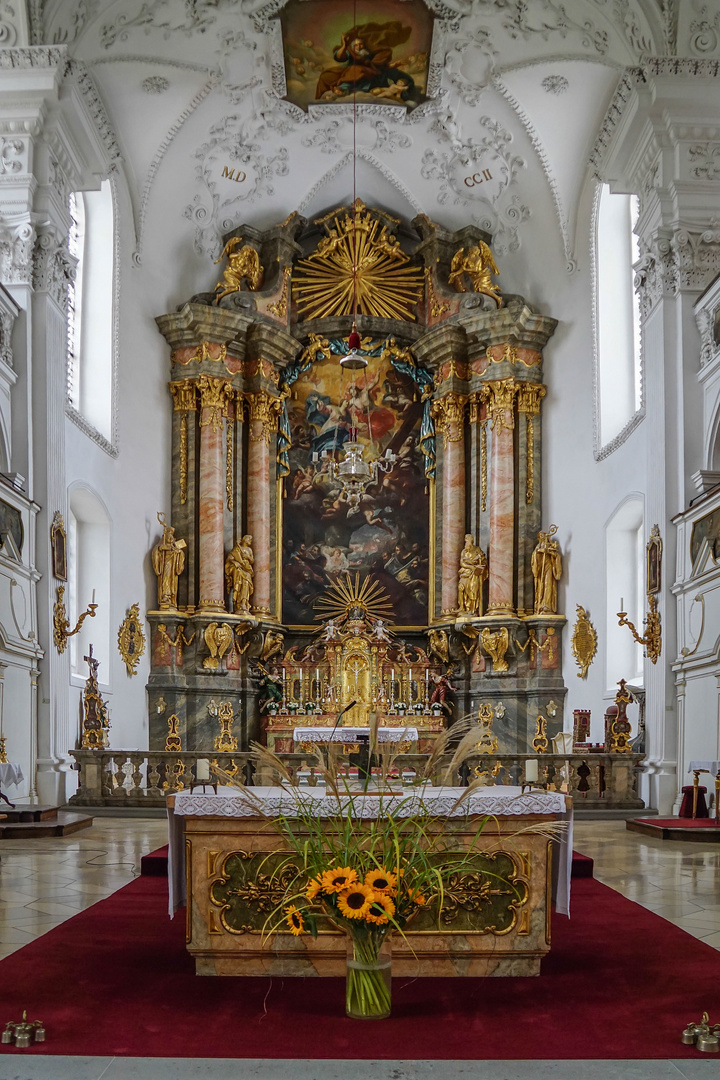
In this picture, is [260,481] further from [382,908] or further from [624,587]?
[382,908]

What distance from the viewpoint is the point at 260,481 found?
2050 centimetres

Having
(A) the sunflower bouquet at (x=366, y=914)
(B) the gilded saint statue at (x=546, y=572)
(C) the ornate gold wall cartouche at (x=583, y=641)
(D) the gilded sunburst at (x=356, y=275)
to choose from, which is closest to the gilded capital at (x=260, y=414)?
(D) the gilded sunburst at (x=356, y=275)

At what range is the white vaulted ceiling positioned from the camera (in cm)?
1606

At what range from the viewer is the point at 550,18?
643 inches

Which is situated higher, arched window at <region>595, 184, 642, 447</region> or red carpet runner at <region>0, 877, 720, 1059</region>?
arched window at <region>595, 184, 642, 447</region>

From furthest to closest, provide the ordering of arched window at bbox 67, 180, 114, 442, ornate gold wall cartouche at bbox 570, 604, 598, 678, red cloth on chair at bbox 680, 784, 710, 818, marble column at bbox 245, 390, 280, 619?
marble column at bbox 245, 390, 280, 619, ornate gold wall cartouche at bbox 570, 604, 598, 678, arched window at bbox 67, 180, 114, 442, red cloth on chair at bbox 680, 784, 710, 818

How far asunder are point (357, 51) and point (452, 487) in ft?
24.0

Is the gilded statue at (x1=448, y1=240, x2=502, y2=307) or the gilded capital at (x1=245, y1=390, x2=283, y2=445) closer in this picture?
the gilded statue at (x1=448, y1=240, x2=502, y2=307)

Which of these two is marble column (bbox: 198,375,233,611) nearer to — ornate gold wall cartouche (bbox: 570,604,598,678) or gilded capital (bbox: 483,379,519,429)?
gilded capital (bbox: 483,379,519,429)

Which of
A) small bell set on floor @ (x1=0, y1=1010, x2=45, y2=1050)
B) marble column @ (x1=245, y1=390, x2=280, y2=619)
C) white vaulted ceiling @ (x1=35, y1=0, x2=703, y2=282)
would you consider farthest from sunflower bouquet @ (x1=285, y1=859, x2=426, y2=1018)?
marble column @ (x1=245, y1=390, x2=280, y2=619)

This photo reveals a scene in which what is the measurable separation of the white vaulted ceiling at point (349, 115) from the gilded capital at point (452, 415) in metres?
2.82

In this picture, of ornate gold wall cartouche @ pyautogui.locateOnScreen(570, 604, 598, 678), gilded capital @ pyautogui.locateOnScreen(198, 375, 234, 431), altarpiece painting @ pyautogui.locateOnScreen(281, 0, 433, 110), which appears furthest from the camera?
gilded capital @ pyautogui.locateOnScreen(198, 375, 234, 431)

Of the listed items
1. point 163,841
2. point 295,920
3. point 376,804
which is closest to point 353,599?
point 163,841

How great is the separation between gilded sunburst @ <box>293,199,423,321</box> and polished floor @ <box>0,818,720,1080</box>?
36.6 feet
